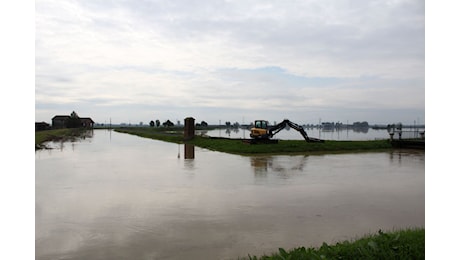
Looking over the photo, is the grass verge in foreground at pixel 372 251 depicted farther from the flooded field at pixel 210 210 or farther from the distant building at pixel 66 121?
the distant building at pixel 66 121

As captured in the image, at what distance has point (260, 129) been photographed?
2720 cm

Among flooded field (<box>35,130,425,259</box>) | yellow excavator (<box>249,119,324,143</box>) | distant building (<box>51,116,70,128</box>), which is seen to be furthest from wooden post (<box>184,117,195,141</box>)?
distant building (<box>51,116,70,128</box>)

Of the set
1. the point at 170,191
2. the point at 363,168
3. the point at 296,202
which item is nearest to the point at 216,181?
the point at 170,191

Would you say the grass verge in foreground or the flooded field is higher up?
the grass verge in foreground

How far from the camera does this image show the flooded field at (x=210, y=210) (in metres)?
5.85

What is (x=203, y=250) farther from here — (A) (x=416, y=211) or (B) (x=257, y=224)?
(A) (x=416, y=211)

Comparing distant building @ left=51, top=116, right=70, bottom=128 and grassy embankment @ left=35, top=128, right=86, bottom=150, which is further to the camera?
distant building @ left=51, top=116, right=70, bottom=128

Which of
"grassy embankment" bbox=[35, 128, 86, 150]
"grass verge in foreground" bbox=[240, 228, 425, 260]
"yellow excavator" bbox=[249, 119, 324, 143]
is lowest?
"grass verge in foreground" bbox=[240, 228, 425, 260]

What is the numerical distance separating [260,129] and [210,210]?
19.4 metres

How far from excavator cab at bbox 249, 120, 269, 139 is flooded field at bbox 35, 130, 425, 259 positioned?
12326mm

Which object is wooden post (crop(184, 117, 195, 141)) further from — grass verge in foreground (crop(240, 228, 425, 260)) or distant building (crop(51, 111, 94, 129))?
distant building (crop(51, 111, 94, 129))

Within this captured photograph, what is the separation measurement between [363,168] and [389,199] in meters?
6.91

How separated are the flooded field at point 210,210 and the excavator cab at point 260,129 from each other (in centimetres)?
1233

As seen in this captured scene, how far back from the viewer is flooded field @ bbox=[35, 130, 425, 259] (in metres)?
5.85
